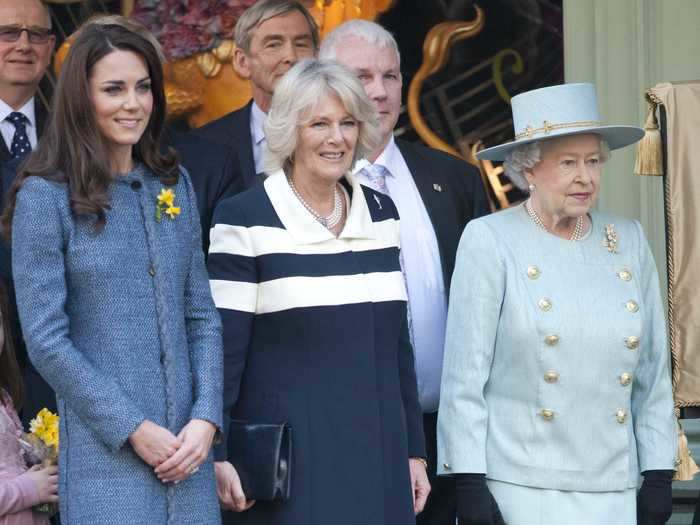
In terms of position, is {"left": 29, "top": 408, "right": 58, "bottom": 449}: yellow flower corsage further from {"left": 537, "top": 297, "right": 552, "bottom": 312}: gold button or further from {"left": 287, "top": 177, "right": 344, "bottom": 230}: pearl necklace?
→ {"left": 537, "top": 297, "right": 552, "bottom": 312}: gold button

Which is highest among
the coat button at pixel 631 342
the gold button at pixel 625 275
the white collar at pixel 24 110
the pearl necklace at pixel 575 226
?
the white collar at pixel 24 110

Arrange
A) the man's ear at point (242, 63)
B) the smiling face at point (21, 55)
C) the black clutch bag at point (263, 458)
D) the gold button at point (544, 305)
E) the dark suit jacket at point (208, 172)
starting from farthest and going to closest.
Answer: the man's ear at point (242, 63) → the smiling face at point (21, 55) → the dark suit jacket at point (208, 172) → the gold button at point (544, 305) → the black clutch bag at point (263, 458)

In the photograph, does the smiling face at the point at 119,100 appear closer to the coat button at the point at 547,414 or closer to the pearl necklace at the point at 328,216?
the pearl necklace at the point at 328,216

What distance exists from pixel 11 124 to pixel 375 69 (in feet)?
3.79

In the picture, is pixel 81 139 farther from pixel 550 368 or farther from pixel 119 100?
pixel 550 368

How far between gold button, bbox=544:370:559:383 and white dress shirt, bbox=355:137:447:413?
611mm

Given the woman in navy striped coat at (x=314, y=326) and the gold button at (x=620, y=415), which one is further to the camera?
the gold button at (x=620, y=415)

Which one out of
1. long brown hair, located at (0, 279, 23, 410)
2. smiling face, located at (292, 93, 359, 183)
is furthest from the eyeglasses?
smiling face, located at (292, 93, 359, 183)

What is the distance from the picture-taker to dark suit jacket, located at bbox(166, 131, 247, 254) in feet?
16.7

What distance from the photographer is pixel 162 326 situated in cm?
394

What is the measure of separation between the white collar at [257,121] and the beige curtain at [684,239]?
1312 millimetres

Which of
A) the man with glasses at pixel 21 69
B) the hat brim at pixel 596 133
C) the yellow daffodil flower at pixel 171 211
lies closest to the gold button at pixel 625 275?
the hat brim at pixel 596 133

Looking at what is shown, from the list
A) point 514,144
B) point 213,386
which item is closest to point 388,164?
point 514,144

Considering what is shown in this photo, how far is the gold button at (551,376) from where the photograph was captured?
14.5 feet
